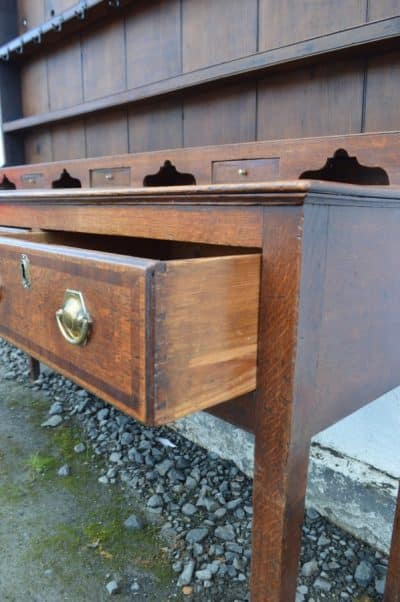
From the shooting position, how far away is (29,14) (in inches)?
60.6

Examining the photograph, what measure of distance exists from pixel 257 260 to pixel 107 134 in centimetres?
103

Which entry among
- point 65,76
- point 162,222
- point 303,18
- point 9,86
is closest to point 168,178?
point 303,18

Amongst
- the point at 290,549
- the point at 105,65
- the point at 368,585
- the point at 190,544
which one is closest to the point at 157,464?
the point at 190,544

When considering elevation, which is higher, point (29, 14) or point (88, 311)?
point (29, 14)

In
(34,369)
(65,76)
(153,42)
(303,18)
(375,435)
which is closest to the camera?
(303,18)

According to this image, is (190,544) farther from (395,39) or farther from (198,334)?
(395,39)

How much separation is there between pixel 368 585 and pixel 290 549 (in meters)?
0.54

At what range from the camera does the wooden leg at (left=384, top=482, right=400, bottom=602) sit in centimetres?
77

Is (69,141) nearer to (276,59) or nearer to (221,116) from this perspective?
(221,116)

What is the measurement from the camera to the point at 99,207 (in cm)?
59

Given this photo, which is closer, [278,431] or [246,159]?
[278,431]

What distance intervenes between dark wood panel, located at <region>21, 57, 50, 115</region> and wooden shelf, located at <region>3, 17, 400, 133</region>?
0.37m

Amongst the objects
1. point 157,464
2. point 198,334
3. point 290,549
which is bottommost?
point 157,464

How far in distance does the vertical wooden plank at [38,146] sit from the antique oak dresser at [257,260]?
2.08 ft
